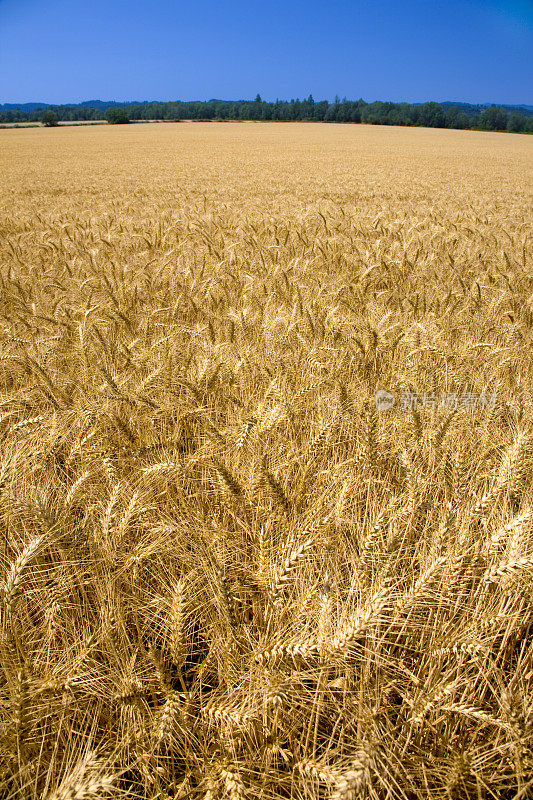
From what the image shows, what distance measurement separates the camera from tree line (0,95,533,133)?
7806cm

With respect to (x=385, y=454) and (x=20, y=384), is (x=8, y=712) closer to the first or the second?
(x=385, y=454)

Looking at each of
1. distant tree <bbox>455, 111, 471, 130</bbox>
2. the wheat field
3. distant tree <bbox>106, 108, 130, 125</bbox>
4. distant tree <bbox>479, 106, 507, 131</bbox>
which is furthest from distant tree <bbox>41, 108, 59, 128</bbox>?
the wheat field

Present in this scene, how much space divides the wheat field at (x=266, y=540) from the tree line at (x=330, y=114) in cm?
9303

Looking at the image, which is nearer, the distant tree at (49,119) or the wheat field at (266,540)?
the wheat field at (266,540)

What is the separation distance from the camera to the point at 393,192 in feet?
35.1

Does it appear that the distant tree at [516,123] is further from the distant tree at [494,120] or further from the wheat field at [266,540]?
the wheat field at [266,540]

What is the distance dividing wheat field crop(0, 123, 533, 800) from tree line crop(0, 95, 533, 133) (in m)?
93.0

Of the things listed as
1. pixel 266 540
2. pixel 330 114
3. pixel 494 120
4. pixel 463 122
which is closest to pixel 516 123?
pixel 494 120

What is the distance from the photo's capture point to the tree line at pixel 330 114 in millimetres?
78062

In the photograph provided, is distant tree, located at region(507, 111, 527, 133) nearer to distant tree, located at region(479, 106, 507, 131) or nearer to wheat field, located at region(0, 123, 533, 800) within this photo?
distant tree, located at region(479, 106, 507, 131)

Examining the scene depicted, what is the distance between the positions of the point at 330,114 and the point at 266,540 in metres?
113

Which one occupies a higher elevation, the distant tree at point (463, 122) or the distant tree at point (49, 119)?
the distant tree at point (463, 122)

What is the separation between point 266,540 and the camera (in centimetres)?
108

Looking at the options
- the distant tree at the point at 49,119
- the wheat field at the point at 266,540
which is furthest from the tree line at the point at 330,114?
the wheat field at the point at 266,540
